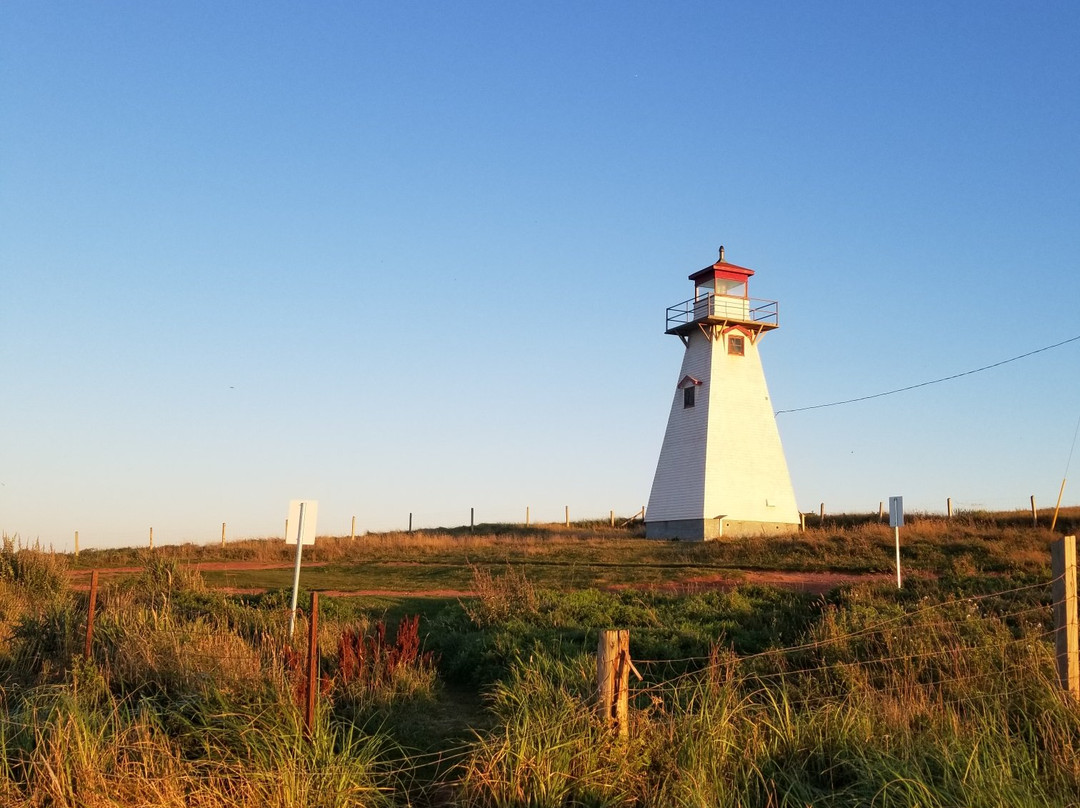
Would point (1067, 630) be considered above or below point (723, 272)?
below

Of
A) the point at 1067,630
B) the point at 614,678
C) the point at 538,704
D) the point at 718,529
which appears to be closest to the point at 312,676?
the point at 538,704

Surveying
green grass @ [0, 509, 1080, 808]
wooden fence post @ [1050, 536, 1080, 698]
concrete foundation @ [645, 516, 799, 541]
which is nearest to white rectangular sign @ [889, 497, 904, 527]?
green grass @ [0, 509, 1080, 808]

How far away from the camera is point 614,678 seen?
22.5 ft

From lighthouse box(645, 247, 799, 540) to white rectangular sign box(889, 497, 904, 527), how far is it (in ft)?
52.1

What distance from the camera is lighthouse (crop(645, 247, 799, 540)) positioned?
37.4m

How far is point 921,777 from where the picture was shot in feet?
21.0

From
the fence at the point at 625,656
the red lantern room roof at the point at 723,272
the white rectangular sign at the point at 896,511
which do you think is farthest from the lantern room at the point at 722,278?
the fence at the point at 625,656

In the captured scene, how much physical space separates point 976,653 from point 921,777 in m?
4.76

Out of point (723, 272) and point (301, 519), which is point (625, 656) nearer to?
point (301, 519)

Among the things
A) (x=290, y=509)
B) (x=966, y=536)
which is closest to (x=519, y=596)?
(x=290, y=509)

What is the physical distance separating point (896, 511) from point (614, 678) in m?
15.5

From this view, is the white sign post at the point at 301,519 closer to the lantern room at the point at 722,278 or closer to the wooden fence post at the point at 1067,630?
the wooden fence post at the point at 1067,630

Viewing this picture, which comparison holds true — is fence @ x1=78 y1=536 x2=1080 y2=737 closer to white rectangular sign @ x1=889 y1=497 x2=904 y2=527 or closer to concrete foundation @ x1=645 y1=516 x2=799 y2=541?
white rectangular sign @ x1=889 y1=497 x2=904 y2=527

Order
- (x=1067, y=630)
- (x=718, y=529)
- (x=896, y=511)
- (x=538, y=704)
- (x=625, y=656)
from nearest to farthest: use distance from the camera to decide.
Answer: (x=625, y=656), (x=1067, y=630), (x=538, y=704), (x=896, y=511), (x=718, y=529)
